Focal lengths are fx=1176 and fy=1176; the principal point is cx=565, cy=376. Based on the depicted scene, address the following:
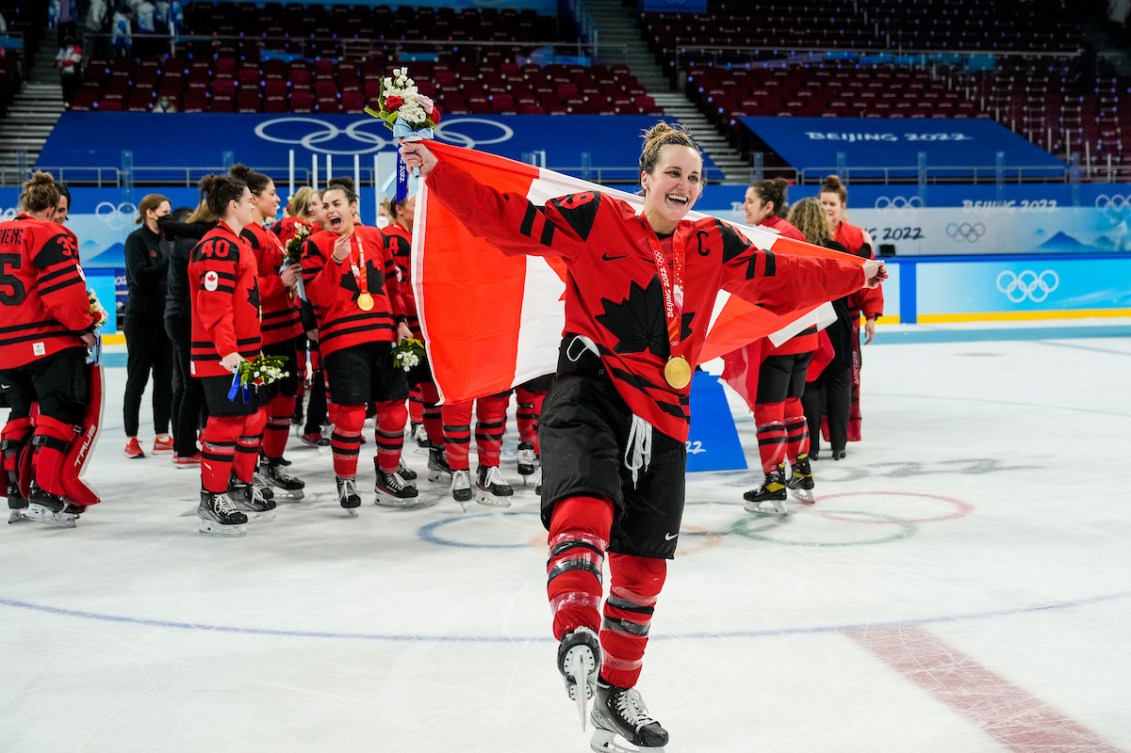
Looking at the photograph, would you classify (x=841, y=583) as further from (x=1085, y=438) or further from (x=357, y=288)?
(x=1085, y=438)

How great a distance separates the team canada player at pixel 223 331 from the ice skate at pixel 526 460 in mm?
1764

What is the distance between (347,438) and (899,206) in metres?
12.3

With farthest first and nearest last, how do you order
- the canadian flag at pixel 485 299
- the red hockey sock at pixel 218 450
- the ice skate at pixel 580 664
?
A: 1. the red hockey sock at pixel 218 450
2. the canadian flag at pixel 485 299
3. the ice skate at pixel 580 664

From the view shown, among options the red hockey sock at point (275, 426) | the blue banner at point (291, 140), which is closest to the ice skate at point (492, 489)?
the red hockey sock at point (275, 426)

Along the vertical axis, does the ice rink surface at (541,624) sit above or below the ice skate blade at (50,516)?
above

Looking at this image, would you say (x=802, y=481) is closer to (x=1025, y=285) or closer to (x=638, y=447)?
(x=638, y=447)

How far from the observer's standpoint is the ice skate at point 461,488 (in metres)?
5.85

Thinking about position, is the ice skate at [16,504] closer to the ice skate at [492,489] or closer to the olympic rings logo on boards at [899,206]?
the ice skate at [492,489]

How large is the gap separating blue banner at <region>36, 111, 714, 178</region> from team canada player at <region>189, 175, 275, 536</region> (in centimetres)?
1077

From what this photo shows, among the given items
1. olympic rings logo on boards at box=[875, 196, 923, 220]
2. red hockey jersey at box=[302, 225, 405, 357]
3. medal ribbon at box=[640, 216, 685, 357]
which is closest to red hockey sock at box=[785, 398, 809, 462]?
red hockey jersey at box=[302, 225, 405, 357]

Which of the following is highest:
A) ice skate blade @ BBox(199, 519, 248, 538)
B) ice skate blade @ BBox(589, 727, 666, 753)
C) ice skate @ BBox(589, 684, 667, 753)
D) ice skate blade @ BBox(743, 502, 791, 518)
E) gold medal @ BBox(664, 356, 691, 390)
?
gold medal @ BBox(664, 356, 691, 390)

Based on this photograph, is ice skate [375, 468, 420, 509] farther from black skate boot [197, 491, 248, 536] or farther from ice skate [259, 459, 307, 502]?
black skate boot [197, 491, 248, 536]

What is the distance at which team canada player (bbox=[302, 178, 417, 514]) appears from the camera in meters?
5.43

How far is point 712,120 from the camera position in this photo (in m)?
21.2
